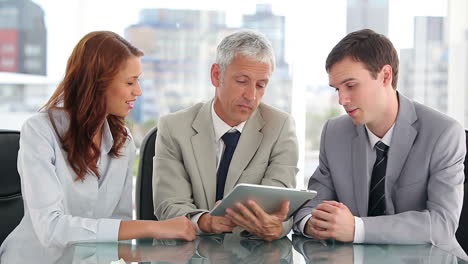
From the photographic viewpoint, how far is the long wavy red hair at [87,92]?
205cm

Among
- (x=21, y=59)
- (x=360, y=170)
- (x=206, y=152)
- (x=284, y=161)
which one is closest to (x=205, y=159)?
(x=206, y=152)

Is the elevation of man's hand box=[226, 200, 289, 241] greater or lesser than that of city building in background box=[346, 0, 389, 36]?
lesser

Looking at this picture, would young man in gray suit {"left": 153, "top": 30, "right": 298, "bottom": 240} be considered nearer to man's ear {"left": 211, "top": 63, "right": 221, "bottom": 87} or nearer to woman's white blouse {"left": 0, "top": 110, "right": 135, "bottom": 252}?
man's ear {"left": 211, "top": 63, "right": 221, "bottom": 87}

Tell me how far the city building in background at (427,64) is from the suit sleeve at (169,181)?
247 centimetres

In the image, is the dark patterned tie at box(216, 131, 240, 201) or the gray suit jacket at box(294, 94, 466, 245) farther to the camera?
the dark patterned tie at box(216, 131, 240, 201)

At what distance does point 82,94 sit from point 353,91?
891 mm

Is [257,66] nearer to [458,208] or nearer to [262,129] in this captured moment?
[262,129]

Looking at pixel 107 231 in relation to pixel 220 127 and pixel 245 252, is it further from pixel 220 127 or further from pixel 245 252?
pixel 220 127

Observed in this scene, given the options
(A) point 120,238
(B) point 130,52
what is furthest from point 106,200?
(B) point 130,52

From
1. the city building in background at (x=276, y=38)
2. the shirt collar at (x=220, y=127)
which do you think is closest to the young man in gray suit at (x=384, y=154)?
the shirt collar at (x=220, y=127)

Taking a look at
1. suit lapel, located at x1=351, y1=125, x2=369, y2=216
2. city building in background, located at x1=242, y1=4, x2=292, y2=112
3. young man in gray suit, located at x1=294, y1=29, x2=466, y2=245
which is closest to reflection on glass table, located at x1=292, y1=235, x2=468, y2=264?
young man in gray suit, located at x1=294, y1=29, x2=466, y2=245

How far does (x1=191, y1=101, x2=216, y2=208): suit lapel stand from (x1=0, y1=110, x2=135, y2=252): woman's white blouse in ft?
0.80

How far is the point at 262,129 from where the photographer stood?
240cm

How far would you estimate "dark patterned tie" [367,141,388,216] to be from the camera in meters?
2.20
